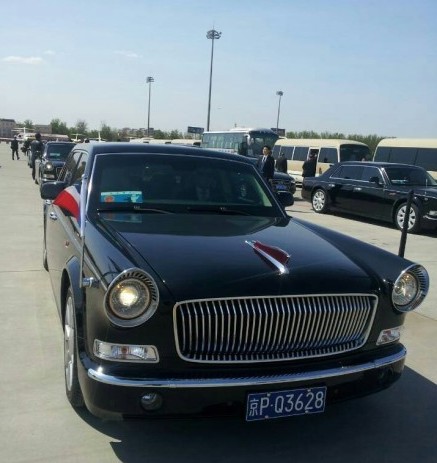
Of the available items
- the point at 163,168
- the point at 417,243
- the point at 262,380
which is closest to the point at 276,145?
the point at 417,243

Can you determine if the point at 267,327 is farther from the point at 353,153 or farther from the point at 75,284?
the point at 353,153

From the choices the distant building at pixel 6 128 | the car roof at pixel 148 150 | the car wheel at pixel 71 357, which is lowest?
the distant building at pixel 6 128

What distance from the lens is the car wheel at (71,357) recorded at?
124 inches

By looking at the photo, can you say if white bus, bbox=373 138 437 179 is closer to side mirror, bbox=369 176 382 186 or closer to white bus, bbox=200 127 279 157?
white bus, bbox=200 127 279 157

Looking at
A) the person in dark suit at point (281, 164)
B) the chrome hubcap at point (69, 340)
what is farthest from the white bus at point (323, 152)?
the chrome hubcap at point (69, 340)

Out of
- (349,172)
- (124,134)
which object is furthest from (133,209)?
(124,134)

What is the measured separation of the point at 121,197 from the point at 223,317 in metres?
1.66

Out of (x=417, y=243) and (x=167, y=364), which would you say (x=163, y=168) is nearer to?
(x=167, y=364)

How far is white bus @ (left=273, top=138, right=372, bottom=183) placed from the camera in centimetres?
2367

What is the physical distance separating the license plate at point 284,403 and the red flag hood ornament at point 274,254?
0.63 metres

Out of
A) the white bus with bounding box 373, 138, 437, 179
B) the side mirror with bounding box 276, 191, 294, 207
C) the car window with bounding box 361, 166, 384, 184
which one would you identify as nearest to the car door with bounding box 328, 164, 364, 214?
the car window with bounding box 361, 166, 384, 184

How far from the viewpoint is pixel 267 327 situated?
277 cm

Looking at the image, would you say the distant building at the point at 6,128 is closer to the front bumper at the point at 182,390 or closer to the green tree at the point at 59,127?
the green tree at the point at 59,127

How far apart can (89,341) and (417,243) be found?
354 inches
